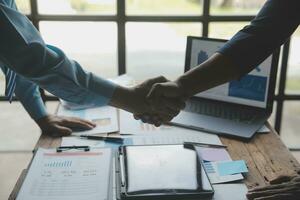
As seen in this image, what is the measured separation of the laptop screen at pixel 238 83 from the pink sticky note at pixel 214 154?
14.0 inches

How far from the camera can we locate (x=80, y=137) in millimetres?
1436

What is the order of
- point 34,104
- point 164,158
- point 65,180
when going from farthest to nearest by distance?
1. point 34,104
2. point 164,158
3. point 65,180

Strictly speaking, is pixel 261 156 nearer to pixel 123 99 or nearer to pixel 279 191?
pixel 279 191

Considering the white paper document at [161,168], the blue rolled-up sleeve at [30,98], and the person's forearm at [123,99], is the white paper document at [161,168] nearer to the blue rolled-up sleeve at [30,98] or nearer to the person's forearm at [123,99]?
the person's forearm at [123,99]

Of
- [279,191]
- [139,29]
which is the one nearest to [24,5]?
[139,29]

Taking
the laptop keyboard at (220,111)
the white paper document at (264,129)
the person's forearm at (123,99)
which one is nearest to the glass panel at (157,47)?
the laptop keyboard at (220,111)

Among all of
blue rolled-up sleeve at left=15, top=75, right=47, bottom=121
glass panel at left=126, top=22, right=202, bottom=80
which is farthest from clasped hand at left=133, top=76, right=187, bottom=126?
glass panel at left=126, top=22, right=202, bottom=80

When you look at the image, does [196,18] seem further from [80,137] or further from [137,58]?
[80,137]

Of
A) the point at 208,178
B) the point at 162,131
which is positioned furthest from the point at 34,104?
the point at 208,178

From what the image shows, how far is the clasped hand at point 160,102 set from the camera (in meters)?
1.51

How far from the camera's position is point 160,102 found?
154 centimetres

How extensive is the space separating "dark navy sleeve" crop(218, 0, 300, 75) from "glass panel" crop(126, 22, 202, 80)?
0.58m

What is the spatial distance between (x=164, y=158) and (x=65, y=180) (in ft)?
0.90

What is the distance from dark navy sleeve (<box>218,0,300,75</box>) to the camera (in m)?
1.33
